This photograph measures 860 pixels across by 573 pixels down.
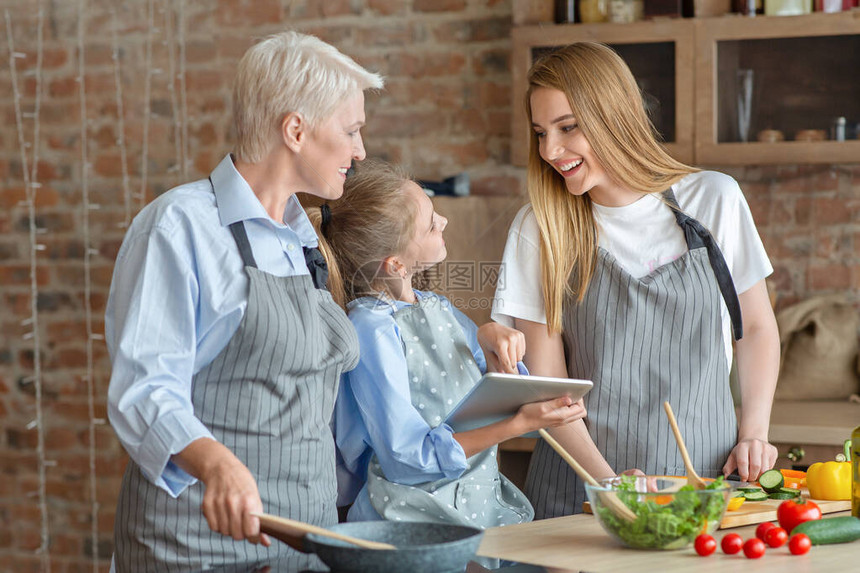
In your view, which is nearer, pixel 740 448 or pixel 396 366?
pixel 396 366

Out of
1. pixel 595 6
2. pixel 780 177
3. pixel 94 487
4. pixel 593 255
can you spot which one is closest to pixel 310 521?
pixel 593 255

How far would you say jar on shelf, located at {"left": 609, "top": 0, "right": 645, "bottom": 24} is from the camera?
2779 millimetres

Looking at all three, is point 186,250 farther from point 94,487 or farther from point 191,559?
point 94,487

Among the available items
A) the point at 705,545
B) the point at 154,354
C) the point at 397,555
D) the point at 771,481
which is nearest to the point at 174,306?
the point at 154,354

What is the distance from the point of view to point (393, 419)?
1.59 m

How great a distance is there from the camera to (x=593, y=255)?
1.87 metres

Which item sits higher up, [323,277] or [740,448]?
[323,277]

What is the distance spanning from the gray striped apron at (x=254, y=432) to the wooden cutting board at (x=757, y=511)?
0.47 metres

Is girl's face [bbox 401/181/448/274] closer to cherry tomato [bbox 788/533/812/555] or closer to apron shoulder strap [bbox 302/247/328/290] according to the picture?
apron shoulder strap [bbox 302/247/328/290]

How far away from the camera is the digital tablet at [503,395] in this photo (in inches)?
55.8

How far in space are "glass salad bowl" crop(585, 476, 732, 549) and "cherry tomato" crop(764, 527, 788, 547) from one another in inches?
2.6

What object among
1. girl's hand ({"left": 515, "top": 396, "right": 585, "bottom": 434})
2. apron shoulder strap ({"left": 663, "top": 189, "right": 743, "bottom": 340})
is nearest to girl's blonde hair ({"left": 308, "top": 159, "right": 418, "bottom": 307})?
girl's hand ({"left": 515, "top": 396, "right": 585, "bottom": 434})

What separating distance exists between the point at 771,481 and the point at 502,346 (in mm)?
480

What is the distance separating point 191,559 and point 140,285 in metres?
0.39
